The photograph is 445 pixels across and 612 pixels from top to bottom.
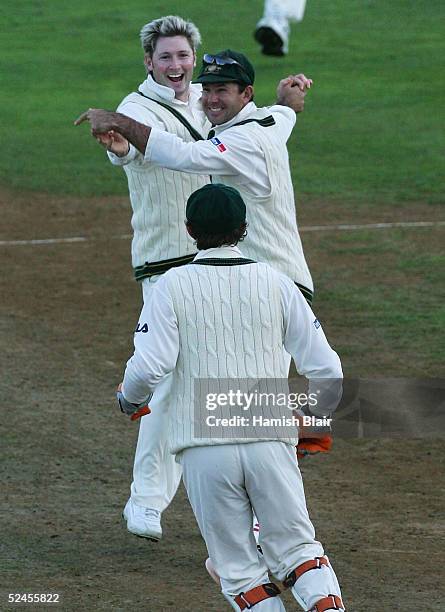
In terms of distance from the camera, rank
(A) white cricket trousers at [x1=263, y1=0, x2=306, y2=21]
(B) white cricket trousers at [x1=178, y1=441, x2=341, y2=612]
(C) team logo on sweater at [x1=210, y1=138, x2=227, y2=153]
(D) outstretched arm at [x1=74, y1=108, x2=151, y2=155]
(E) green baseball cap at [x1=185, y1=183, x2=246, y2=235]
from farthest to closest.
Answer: (A) white cricket trousers at [x1=263, y1=0, x2=306, y2=21], (D) outstretched arm at [x1=74, y1=108, x2=151, y2=155], (C) team logo on sweater at [x1=210, y1=138, x2=227, y2=153], (E) green baseball cap at [x1=185, y1=183, x2=246, y2=235], (B) white cricket trousers at [x1=178, y1=441, x2=341, y2=612]

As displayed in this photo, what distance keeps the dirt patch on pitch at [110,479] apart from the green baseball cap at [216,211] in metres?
2.10

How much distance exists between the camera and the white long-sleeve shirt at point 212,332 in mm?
5457

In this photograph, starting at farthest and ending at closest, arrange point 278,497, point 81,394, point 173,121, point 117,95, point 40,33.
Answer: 1. point 40,33
2. point 117,95
3. point 81,394
4. point 173,121
5. point 278,497

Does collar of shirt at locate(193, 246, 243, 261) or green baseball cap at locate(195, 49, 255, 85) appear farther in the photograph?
green baseball cap at locate(195, 49, 255, 85)

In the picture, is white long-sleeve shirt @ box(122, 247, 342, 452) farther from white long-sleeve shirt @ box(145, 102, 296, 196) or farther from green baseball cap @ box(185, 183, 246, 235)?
white long-sleeve shirt @ box(145, 102, 296, 196)

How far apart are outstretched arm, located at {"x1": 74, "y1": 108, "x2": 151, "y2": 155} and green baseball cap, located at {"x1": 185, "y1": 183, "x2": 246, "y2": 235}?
53.2 inches

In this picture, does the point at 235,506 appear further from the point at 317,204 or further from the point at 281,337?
the point at 317,204

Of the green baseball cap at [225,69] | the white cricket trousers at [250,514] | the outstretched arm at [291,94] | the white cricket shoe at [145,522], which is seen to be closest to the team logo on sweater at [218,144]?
the green baseball cap at [225,69]

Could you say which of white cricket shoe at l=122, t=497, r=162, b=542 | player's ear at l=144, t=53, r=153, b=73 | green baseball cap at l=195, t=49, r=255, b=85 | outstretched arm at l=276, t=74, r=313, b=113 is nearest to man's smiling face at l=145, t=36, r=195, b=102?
player's ear at l=144, t=53, r=153, b=73

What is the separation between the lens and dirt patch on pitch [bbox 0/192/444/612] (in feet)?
22.7

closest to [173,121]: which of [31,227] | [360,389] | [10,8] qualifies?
[360,389]

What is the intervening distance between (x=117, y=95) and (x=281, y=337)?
58.3 ft

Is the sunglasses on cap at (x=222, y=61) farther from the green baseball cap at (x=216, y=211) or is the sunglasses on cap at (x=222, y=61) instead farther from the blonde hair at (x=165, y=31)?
the green baseball cap at (x=216, y=211)

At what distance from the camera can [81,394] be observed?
10.2 m
